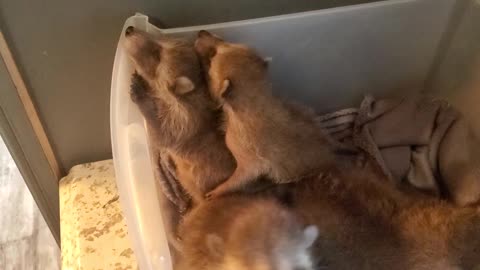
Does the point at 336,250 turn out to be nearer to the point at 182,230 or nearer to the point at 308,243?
the point at 308,243

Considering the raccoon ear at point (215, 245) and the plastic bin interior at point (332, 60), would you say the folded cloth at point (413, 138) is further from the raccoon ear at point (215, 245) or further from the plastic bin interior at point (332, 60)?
the raccoon ear at point (215, 245)

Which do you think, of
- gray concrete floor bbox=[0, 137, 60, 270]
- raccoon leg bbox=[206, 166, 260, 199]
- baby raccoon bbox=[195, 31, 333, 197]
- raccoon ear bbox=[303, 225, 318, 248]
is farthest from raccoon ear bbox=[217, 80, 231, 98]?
gray concrete floor bbox=[0, 137, 60, 270]

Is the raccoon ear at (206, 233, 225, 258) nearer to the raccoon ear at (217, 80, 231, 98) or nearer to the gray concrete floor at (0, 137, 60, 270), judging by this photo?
the raccoon ear at (217, 80, 231, 98)

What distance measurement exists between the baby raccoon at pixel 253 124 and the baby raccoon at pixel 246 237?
57 millimetres

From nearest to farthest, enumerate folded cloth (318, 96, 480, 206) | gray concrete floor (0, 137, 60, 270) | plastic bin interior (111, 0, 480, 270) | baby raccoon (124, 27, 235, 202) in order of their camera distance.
A: 1. plastic bin interior (111, 0, 480, 270)
2. baby raccoon (124, 27, 235, 202)
3. folded cloth (318, 96, 480, 206)
4. gray concrete floor (0, 137, 60, 270)

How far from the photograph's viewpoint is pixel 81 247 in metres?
0.90

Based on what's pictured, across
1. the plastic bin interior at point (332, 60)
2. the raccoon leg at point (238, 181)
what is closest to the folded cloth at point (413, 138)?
the plastic bin interior at point (332, 60)

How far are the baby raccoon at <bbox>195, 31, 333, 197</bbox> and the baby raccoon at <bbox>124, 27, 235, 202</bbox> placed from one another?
2cm

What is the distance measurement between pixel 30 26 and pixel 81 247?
35 centimetres

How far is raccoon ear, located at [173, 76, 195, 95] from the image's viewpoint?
2.78ft

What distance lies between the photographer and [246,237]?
75 cm

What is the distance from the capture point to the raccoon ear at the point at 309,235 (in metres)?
0.76

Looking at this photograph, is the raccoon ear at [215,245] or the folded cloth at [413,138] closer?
the raccoon ear at [215,245]

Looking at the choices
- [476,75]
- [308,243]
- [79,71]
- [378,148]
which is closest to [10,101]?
[79,71]
